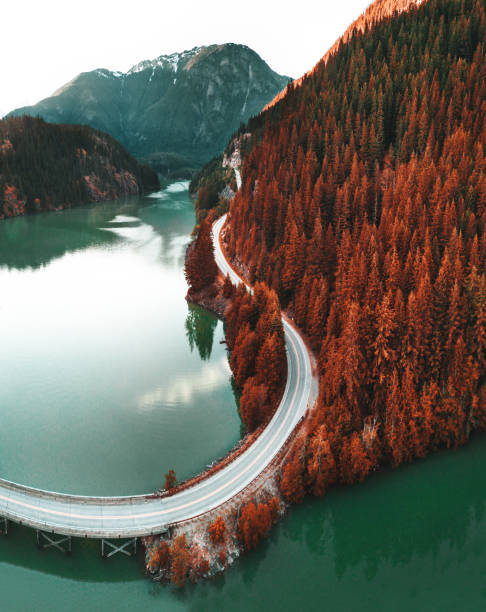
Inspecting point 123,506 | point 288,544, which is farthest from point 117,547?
point 288,544

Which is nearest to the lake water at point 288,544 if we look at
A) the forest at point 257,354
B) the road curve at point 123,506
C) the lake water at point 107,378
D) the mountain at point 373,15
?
the lake water at point 107,378

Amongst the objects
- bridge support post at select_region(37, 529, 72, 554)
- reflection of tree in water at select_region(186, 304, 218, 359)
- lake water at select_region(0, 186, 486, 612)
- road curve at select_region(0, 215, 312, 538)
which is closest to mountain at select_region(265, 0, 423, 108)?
reflection of tree in water at select_region(186, 304, 218, 359)

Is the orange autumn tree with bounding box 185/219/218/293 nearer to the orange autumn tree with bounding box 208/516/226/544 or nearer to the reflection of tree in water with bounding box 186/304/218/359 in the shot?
the reflection of tree in water with bounding box 186/304/218/359

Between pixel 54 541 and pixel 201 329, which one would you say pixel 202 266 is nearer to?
pixel 201 329

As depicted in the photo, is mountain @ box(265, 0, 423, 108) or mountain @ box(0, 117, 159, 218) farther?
mountain @ box(0, 117, 159, 218)

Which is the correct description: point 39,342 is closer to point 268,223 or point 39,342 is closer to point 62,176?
point 268,223

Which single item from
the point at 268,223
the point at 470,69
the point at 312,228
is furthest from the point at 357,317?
the point at 470,69
